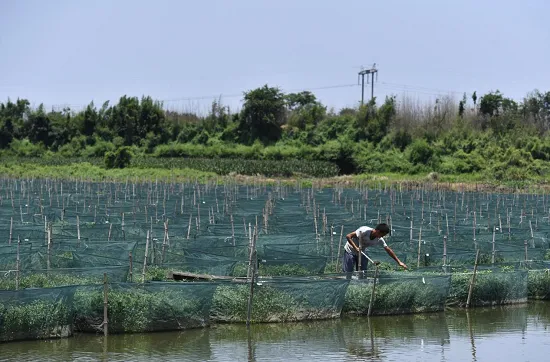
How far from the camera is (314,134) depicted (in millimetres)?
60125

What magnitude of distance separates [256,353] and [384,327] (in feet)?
8.06

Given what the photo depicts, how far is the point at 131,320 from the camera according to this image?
442 inches

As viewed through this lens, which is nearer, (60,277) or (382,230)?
(60,277)

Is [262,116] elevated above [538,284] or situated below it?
above

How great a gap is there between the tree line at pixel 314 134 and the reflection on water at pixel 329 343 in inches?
1532

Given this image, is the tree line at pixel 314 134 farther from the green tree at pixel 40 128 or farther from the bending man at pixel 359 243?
the bending man at pixel 359 243

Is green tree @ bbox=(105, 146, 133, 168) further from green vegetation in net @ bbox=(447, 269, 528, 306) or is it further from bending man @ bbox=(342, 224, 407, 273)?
bending man @ bbox=(342, 224, 407, 273)

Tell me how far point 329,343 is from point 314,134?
1940 inches

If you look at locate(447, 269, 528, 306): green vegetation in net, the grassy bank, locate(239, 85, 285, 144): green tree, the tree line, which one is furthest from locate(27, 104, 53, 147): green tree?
locate(447, 269, 528, 306): green vegetation in net

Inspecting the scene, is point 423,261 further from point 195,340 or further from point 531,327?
point 195,340

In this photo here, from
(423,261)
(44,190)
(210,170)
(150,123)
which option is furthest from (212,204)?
(150,123)

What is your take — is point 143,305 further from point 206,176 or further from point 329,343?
point 206,176

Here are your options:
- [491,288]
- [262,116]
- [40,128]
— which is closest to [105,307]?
[491,288]

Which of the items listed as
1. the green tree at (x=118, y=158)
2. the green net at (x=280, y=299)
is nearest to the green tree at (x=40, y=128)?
the green tree at (x=118, y=158)
